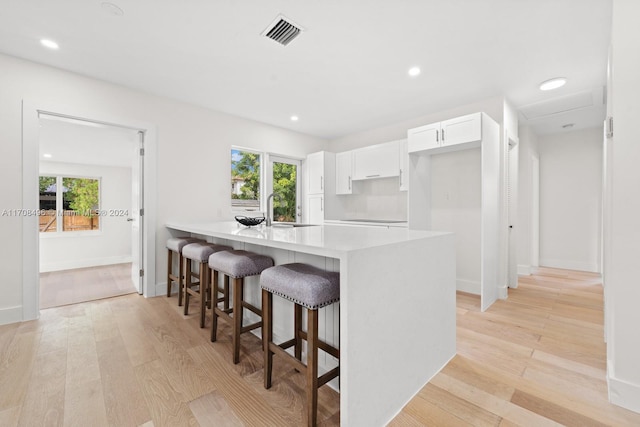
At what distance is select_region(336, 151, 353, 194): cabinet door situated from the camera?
4.74 metres

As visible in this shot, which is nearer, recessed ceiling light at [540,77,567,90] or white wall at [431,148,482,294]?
recessed ceiling light at [540,77,567,90]

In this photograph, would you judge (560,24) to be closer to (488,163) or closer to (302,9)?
(488,163)

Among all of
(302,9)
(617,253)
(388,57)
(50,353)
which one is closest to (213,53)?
(302,9)

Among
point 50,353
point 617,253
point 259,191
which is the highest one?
point 259,191

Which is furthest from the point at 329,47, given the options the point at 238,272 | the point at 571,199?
the point at 571,199

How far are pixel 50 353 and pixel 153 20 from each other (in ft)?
8.38

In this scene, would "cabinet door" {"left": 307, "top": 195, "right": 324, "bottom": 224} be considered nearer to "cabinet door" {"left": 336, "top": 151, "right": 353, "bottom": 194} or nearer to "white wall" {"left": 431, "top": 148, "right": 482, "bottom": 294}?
"cabinet door" {"left": 336, "top": 151, "right": 353, "bottom": 194}

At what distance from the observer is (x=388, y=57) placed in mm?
2521

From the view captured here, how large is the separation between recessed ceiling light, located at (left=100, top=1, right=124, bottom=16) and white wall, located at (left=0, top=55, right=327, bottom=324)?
4.40ft

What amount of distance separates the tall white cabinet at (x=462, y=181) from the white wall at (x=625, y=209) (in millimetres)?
1387

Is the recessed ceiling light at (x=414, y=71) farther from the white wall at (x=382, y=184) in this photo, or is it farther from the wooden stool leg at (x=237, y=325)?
the wooden stool leg at (x=237, y=325)

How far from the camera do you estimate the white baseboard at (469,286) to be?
348cm

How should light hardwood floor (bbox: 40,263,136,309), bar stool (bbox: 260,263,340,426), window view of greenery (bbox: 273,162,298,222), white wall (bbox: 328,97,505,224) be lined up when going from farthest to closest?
window view of greenery (bbox: 273,162,298,222) → white wall (bbox: 328,97,505,224) → light hardwood floor (bbox: 40,263,136,309) → bar stool (bbox: 260,263,340,426)

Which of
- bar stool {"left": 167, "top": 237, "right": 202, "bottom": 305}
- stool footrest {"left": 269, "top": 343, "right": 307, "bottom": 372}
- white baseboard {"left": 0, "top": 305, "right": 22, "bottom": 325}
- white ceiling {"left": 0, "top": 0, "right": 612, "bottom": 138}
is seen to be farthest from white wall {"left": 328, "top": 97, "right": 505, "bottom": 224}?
white baseboard {"left": 0, "top": 305, "right": 22, "bottom": 325}
